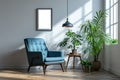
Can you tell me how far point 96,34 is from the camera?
6.96 m

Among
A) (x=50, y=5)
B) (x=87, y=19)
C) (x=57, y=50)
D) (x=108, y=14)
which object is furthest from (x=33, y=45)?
(x=108, y=14)

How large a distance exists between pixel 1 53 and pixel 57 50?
1.62m

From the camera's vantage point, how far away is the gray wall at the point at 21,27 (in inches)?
293

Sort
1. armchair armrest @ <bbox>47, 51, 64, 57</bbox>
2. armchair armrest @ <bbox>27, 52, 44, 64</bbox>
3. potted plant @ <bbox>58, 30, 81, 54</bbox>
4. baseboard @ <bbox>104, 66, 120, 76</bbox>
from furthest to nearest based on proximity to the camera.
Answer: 1. potted plant @ <bbox>58, 30, 81, 54</bbox>
2. armchair armrest @ <bbox>47, 51, 64, 57</bbox>
3. armchair armrest @ <bbox>27, 52, 44, 64</bbox>
4. baseboard @ <bbox>104, 66, 120, 76</bbox>

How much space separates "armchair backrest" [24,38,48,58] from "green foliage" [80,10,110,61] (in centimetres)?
115

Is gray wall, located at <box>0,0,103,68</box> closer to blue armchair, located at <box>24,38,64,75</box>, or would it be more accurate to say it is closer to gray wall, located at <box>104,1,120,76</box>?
blue armchair, located at <box>24,38,64,75</box>

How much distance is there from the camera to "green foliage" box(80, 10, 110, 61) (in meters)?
6.93

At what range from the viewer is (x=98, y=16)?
7039 mm

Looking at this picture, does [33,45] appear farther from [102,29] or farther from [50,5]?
[102,29]

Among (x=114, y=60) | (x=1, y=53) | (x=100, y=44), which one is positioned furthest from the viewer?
(x=1, y=53)

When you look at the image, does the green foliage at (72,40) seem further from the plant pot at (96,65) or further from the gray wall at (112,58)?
the gray wall at (112,58)

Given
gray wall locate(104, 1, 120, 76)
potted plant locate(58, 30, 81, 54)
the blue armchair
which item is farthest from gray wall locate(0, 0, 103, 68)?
gray wall locate(104, 1, 120, 76)

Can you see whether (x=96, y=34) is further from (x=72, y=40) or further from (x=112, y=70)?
(x=112, y=70)

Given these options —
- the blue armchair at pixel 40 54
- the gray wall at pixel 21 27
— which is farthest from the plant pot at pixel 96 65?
the gray wall at pixel 21 27
